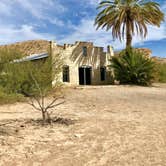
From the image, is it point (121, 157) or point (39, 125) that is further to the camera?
point (39, 125)

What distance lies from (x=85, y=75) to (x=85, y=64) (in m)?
1.15

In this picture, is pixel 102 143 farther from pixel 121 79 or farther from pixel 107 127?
pixel 121 79

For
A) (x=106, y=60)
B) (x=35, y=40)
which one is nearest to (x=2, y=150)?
(x=106, y=60)

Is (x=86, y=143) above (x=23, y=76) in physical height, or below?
below

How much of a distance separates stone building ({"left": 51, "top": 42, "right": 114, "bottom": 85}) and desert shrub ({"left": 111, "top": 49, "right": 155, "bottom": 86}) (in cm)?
288

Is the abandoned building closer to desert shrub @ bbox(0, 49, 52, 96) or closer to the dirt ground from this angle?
desert shrub @ bbox(0, 49, 52, 96)

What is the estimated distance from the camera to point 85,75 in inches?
1161

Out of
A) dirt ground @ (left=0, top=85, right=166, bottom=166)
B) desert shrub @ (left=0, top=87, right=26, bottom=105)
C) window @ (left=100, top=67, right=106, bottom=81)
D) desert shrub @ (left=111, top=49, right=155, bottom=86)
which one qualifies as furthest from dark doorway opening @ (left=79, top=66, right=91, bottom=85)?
dirt ground @ (left=0, top=85, right=166, bottom=166)

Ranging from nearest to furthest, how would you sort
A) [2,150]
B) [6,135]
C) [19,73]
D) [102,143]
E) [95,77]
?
1. [2,150]
2. [102,143]
3. [6,135]
4. [19,73]
5. [95,77]

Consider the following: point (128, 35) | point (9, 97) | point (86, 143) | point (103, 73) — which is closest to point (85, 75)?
point (103, 73)

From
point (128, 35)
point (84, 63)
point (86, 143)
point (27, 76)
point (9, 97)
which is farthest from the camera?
point (128, 35)

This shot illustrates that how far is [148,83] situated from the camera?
2777 cm

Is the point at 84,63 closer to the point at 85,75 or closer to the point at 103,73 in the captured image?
the point at 85,75

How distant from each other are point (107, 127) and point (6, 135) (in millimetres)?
2828
